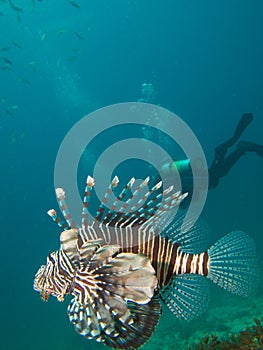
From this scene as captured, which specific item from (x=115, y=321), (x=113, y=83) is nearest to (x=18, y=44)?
(x=115, y=321)

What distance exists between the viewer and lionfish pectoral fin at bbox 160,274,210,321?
113 inches

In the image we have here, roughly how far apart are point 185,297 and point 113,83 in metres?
74.6

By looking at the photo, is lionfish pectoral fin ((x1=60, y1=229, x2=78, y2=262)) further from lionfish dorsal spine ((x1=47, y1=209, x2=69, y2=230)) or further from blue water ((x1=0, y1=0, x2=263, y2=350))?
blue water ((x1=0, y1=0, x2=263, y2=350))

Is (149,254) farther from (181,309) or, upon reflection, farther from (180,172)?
(180,172)

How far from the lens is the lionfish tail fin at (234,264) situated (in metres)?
2.91

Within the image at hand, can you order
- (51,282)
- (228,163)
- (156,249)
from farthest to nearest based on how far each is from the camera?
(228,163)
(156,249)
(51,282)

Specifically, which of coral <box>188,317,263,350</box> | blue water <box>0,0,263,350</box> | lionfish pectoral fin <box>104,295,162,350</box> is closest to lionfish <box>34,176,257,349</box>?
lionfish pectoral fin <box>104,295,162,350</box>

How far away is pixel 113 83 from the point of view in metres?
74.2

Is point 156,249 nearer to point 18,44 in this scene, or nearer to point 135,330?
point 135,330

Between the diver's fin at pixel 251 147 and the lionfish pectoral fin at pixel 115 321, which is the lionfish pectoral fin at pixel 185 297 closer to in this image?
the lionfish pectoral fin at pixel 115 321

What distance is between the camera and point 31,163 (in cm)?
7144

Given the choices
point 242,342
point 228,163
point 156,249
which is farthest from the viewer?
point 228,163

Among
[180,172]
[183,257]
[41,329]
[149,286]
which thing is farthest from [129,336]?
[41,329]

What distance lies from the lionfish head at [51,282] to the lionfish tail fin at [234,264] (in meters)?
1.25
